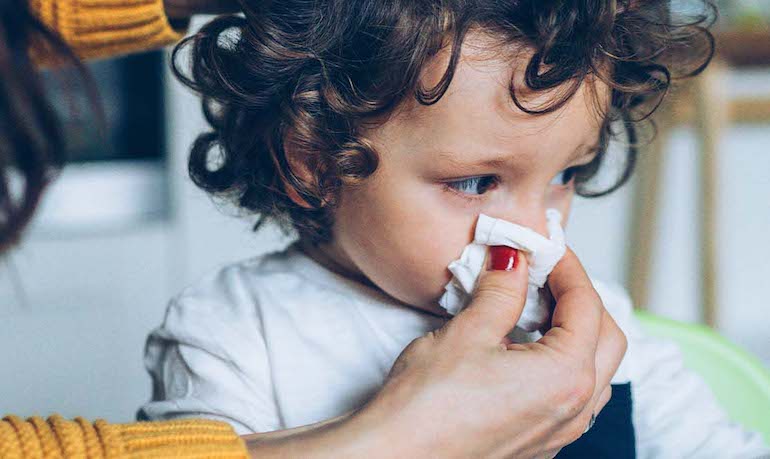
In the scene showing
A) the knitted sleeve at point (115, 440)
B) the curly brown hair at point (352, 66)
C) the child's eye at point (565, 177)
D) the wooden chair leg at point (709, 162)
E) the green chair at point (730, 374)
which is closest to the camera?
the knitted sleeve at point (115, 440)

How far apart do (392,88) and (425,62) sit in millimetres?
31

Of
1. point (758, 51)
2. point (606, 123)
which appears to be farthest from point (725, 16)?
point (606, 123)

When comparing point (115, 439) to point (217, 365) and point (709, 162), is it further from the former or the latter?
point (709, 162)

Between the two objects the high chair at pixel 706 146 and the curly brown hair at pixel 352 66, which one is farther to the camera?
the high chair at pixel 706 146

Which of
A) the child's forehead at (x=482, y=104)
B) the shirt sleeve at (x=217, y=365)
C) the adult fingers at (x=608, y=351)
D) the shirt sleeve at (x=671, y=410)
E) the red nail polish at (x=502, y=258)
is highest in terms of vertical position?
the child's forehead at (x=482, y=104)

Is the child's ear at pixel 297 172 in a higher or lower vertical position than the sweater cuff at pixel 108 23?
lower

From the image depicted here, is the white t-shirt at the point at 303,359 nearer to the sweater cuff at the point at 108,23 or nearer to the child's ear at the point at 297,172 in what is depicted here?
the child's ear at the point at 297,172

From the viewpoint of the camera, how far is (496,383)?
61 centimetres

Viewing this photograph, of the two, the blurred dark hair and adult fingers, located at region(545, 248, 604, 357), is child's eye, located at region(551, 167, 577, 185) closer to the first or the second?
adult fingers, located at region(545, 248, 604, 357)

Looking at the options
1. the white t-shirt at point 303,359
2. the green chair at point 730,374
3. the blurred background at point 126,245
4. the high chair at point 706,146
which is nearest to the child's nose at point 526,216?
the white t-shirt at point 303,359

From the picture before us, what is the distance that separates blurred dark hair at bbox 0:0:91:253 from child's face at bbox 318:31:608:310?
25 cm

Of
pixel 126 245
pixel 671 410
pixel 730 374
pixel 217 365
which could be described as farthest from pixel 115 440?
pixel 126 245

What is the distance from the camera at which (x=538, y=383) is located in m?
0.62

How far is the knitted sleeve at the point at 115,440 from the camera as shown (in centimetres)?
56
